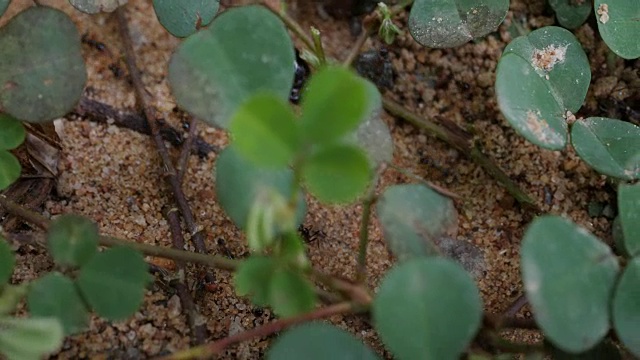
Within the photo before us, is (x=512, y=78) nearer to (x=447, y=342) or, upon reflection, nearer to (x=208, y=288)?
(x=447, y=342)

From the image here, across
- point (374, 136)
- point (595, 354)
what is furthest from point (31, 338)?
point (595, 354)

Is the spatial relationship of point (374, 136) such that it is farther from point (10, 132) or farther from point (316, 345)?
point (10, 132)

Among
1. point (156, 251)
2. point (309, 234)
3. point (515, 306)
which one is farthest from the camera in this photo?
point (309, 234)

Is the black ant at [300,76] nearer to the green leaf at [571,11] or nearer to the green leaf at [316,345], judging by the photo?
the green leaf at [571,11]

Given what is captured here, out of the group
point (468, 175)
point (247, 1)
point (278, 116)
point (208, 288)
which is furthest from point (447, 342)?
point (247, 1)

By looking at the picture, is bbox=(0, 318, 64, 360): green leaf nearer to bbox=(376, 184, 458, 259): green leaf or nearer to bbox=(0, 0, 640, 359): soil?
bbox=(0, 0, 640, 359): soil

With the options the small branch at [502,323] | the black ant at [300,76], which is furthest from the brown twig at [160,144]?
the small branch at [502,323]
